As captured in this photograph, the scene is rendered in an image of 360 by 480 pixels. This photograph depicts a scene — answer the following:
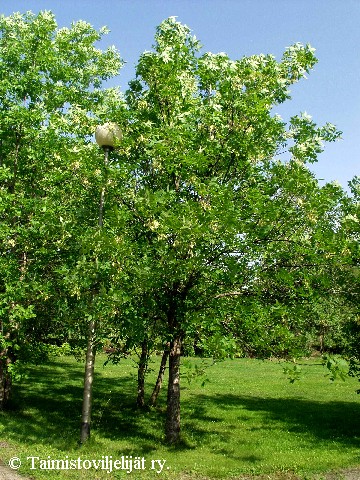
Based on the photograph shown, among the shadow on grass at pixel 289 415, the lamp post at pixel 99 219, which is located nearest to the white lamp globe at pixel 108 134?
the lamp post at pixel 99 219

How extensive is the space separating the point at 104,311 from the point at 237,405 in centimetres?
1301

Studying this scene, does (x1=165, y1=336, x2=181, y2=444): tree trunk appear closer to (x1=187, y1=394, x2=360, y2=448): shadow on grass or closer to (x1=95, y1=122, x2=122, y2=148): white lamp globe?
(x1=187, y1=394, x2=360, y2=448): shadow on grass

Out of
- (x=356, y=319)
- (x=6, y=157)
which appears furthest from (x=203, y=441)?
(x=6, y=157)

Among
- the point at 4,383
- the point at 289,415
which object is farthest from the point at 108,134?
the point at 289,415

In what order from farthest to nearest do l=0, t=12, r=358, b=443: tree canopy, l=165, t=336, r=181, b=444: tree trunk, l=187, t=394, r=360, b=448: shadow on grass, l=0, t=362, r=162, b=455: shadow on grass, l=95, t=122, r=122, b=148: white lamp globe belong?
l=187, t=394, r=360, b=448: shadow on grass → l=0, t=362, r=162, b=455: shadow on grass → l=165, t=336, r=181, b=444: tree trunk → l=95, t=122, r=122, b=148: white lamp globe → l=0, t=12, r=358, b=443: tree canopy

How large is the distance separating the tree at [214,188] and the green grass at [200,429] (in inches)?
71.5

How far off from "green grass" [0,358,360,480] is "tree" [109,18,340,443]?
5.96 ft

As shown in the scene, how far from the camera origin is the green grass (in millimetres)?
11664

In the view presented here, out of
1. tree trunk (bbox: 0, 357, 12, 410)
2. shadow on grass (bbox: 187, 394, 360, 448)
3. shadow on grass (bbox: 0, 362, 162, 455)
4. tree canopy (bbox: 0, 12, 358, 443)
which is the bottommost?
shadow on grass (bbox: 187, 394, 360, 448)

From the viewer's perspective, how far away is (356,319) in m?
17.3

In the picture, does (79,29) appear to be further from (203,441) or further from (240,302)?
(203,441)

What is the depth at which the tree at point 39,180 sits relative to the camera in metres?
14.0

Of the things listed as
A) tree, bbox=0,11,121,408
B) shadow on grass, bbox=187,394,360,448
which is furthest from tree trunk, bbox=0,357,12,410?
shadow on grass, bbox=187,394,360,448

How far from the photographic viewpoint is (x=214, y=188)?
11266 millimetres
